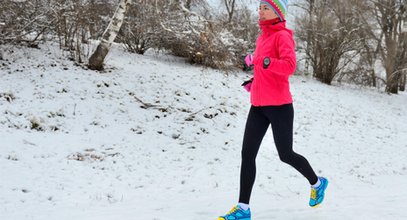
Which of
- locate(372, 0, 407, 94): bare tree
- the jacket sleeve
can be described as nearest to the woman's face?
the jacket sleeve

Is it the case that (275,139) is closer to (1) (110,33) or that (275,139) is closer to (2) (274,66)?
(2) (274,66)

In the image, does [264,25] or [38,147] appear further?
[38,147]

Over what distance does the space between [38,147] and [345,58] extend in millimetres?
14180

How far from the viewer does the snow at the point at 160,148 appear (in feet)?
13.0

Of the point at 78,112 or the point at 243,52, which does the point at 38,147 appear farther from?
the point at 243,52

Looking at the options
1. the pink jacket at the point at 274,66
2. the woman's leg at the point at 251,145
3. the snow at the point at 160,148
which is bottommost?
the snow at the point at 160,148

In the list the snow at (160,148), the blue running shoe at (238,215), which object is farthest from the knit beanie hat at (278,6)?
the snow at (160,148)

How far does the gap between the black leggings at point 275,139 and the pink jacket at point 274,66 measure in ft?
0.26

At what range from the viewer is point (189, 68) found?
40.5 feet

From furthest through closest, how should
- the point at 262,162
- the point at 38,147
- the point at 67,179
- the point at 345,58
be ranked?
the point at 345,58
the point at 262,162
the point at 38,147
the point at 67,179

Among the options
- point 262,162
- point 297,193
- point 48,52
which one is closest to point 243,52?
point 48,52

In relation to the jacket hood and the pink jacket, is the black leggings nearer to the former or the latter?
the pink jacket

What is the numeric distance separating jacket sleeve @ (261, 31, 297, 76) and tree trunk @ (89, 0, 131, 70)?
A: 7.66 meters

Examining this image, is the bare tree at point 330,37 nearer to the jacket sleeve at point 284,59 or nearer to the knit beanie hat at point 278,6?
the knit beanie hat at point 278,6
